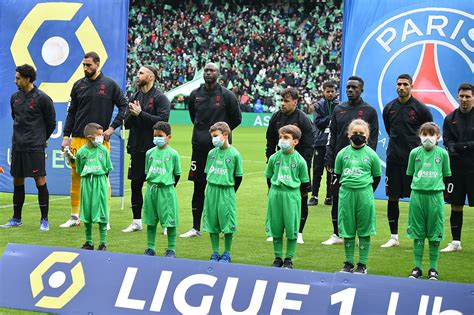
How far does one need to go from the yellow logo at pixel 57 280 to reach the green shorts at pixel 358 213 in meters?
2.79

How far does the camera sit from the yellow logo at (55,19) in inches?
478

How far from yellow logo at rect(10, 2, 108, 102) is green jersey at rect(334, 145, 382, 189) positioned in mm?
4703

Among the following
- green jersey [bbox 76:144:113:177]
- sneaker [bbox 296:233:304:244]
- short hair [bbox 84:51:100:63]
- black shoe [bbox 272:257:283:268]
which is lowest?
sneaker [bbox 296:233:304:244]

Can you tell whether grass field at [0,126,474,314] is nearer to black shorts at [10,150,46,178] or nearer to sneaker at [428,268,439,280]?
sneaker at [428,268,439,280]

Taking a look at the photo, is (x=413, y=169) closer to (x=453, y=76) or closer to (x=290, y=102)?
(x=290, y=102)

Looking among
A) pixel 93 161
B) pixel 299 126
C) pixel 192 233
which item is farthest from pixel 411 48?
pixel 93 161

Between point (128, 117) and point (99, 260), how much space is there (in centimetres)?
453

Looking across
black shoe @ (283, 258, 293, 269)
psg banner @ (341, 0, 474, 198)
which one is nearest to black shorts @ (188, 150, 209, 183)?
black shoe @ (283, 258, 293, 269)

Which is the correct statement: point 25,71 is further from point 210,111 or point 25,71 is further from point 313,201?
point 313,201

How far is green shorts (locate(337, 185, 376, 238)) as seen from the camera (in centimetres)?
838

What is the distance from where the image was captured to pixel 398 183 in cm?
1023

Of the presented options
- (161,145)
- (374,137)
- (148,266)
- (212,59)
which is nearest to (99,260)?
(148,266)

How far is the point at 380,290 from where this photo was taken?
5816 millimetres

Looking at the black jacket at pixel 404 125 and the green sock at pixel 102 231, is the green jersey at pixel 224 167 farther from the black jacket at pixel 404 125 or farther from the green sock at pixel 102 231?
the black jacket at pixel 404 125
